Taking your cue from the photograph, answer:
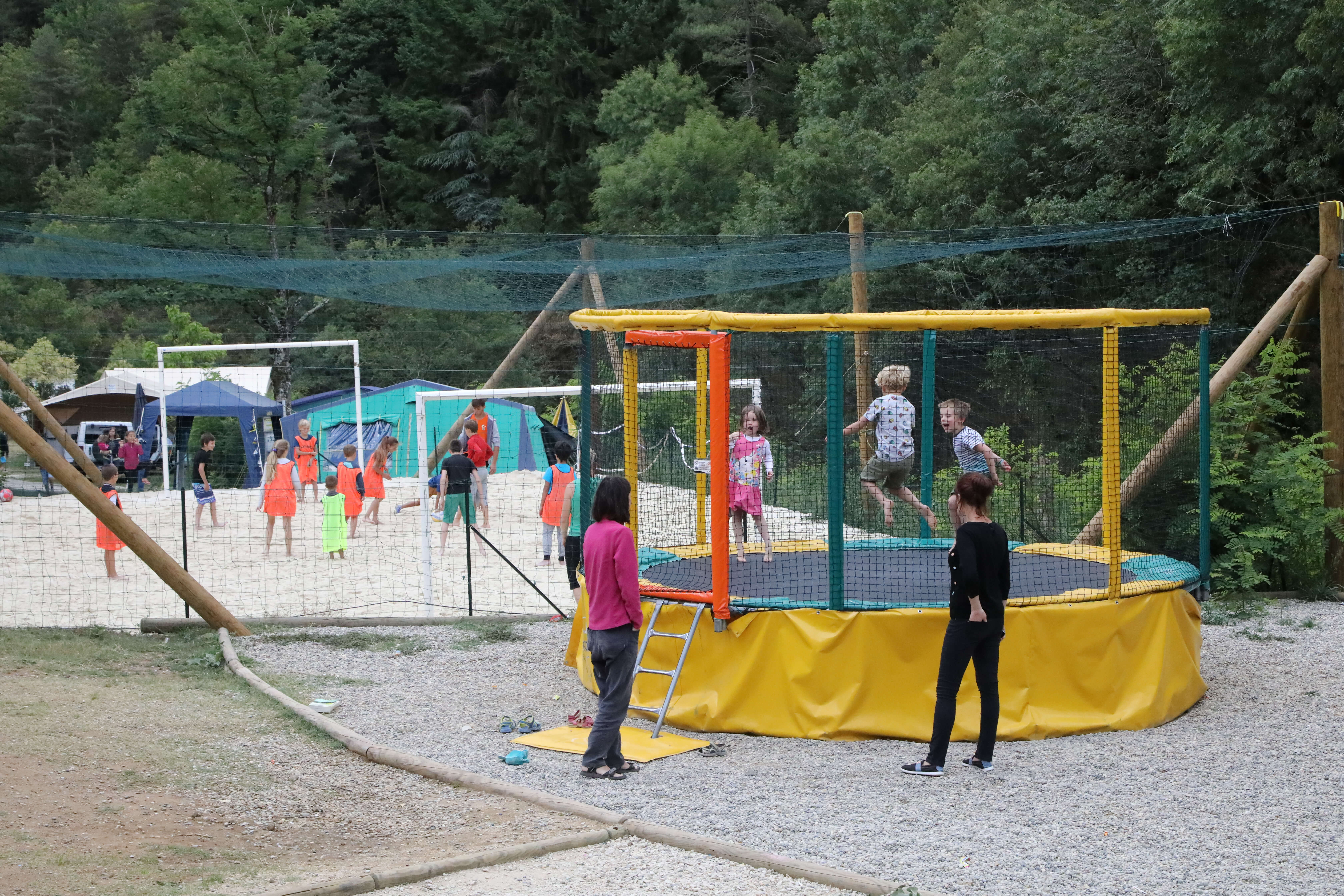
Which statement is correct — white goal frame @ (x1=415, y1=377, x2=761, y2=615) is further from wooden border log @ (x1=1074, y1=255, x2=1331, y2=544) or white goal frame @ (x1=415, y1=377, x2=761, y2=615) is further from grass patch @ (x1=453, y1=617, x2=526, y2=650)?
wooden border log @ (x1=1074, y1=255, x2=1331, y2=544)

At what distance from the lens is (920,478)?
10.5 metres

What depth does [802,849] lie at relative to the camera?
4.90 meters

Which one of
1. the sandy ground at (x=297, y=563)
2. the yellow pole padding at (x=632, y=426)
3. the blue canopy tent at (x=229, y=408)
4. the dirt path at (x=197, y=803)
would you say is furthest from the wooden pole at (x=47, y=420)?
the blue canopy tent at (x=229, y=408)

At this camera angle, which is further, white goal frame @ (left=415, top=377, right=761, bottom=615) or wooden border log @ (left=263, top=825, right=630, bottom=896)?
white goal frame @ (left=415, top=377, right=761, bottom=615)

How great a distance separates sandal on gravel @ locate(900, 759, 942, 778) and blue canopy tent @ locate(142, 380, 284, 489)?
19781mm

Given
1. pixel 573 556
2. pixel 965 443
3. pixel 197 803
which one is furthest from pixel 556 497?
pixel 197 803

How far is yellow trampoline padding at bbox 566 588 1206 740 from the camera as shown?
6.63 m

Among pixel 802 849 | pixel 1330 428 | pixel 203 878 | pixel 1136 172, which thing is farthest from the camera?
pixel 1136 172

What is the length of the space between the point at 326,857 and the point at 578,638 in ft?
11.2

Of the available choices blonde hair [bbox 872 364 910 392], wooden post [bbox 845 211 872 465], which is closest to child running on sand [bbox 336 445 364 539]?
wooden post [bbox 845 211 872 465]

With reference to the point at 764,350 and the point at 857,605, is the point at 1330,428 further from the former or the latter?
the point at 764,350

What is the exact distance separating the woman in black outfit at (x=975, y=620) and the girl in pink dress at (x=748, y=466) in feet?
8.11

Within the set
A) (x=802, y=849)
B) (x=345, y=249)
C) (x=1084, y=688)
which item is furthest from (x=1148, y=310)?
(x=345, y=249)

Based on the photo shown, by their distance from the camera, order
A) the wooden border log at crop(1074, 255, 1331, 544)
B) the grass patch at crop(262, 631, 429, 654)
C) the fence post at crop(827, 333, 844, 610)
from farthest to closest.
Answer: the wooden border log at crop(1074, 255, 1331, 544), the grass patch at crop(262, 631, 429, 654), the fence post at crop(827, 333, 844, 610)
